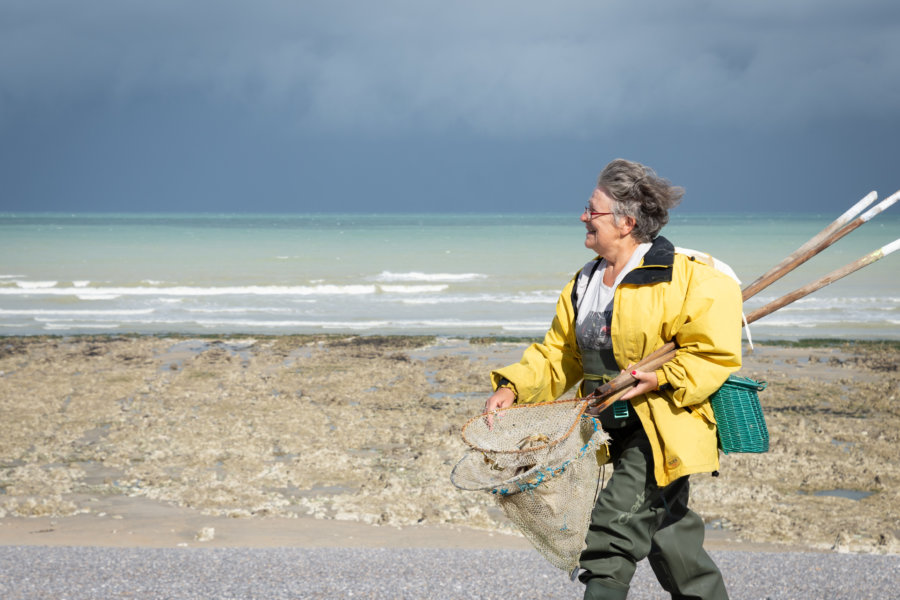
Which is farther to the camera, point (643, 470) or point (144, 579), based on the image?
point (144, 579)

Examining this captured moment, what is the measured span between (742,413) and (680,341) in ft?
1.09

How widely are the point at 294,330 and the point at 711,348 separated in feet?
50.8

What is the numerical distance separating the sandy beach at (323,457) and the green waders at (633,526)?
2.79 m

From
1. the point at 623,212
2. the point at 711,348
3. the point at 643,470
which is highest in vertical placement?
the point at 623,212

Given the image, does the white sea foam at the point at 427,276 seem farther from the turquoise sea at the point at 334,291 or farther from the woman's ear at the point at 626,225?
the woman's ear at the point at 626,225

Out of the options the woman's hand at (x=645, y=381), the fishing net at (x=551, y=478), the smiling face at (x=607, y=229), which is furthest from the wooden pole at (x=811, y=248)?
the fishing net at (x=551, y=478)

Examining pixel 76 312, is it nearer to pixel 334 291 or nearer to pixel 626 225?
pixel 334 291

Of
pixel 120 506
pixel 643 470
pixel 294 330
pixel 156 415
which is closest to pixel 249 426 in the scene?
pixel 156 415

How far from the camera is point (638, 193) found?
10.1ft

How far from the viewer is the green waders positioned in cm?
298

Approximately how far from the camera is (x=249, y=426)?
9.03 metres

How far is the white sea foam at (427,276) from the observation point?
30688 millimetres

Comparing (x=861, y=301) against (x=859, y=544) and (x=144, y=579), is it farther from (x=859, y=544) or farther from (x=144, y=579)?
(x=144, y=579)

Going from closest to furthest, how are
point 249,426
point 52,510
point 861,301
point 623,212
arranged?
1. point 623,212
2. point 52,510
3. point 249,426
4. point 861,301
